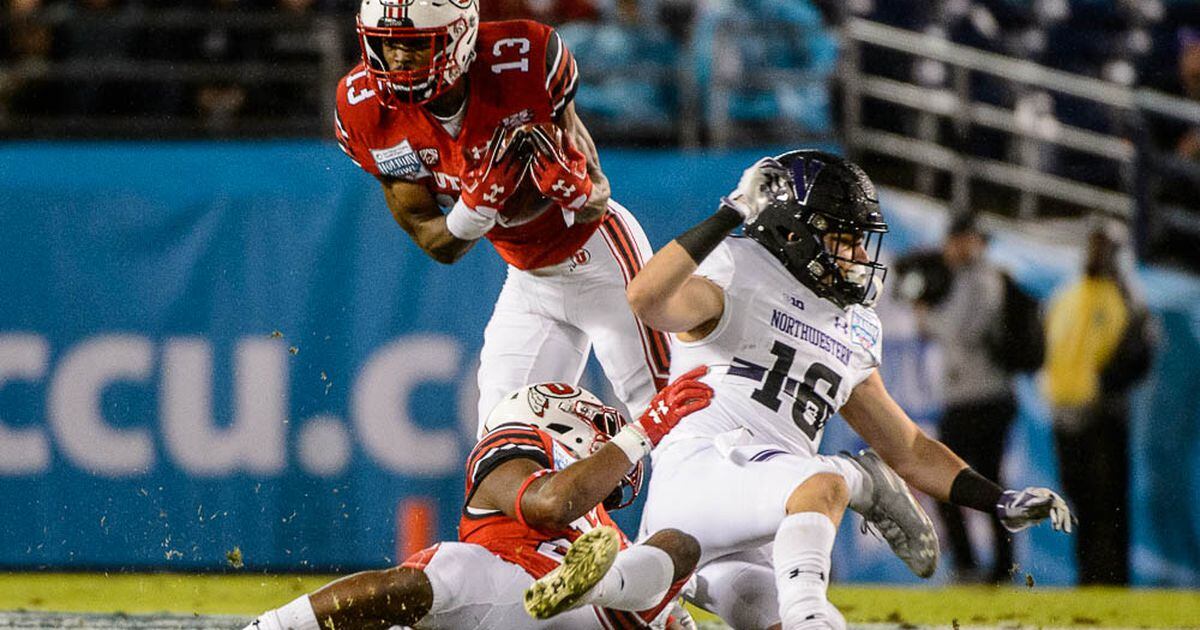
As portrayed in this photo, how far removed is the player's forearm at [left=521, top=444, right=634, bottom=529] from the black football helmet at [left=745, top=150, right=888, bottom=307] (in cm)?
92

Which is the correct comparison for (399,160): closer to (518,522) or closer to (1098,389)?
(518,522)

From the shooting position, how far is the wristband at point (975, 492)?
5.22 meters

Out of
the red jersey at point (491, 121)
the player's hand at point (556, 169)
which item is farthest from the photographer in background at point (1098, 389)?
the player's hand at point (556, 169)

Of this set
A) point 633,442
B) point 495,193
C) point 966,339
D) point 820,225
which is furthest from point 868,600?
point 633,442

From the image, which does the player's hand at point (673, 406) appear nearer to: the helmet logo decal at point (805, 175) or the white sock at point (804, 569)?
the white sock at point (804, 569)

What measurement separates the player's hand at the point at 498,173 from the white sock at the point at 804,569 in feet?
5.14

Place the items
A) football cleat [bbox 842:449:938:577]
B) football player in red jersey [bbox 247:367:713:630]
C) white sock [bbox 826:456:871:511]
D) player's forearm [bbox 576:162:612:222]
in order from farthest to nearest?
player's forearm [bbox 576:162:612:222] < football cleat [bbox 842:449:938:577] < white sock [bbox 826:456:871:511] < football player in red jersey [bbox 247:367:713:630]

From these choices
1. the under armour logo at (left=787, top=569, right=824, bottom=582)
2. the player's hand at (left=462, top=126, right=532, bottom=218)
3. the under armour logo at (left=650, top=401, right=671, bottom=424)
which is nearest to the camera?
the under armour logo at (left=787, top=569, right=824, bottom=582)

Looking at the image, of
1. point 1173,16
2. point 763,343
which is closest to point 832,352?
point 763,343

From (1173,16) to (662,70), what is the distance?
178 inches

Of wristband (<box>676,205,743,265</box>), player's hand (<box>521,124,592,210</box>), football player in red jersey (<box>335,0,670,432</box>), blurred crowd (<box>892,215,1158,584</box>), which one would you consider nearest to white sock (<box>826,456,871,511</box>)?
wristband (<box>676,205,743,265</box>)

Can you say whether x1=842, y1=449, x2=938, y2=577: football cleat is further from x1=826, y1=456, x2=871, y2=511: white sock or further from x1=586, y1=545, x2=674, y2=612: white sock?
x1=586, y1=545, x2=674, y2=612: white sock

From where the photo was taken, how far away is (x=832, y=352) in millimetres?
5176

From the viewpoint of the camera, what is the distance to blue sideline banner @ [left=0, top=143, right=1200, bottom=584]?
348 inches
